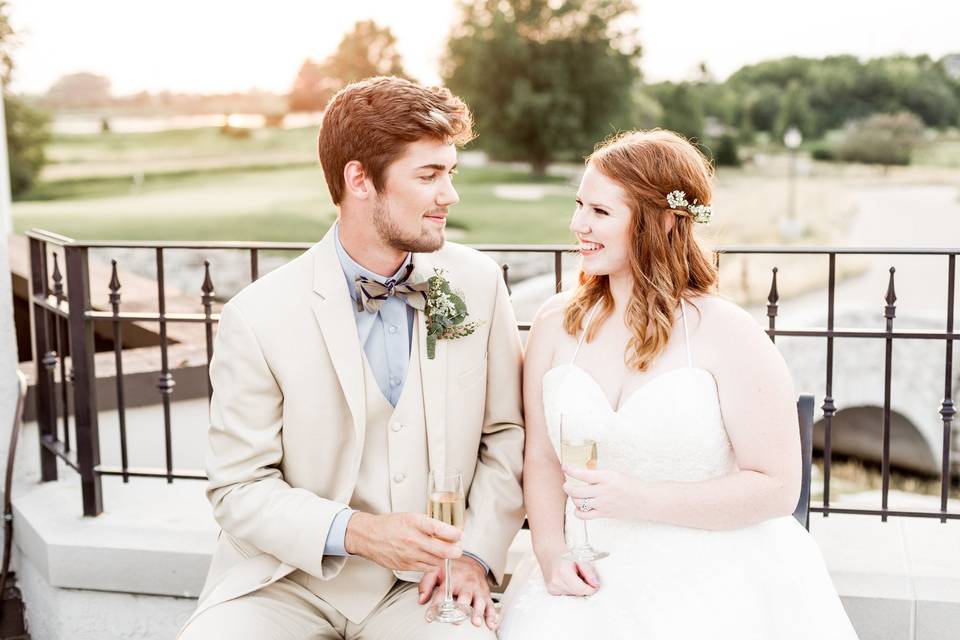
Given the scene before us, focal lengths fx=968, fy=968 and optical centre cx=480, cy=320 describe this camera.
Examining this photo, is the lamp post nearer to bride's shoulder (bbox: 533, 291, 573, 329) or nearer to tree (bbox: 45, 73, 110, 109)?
tree (bbox: 45, 73, 110, 109)

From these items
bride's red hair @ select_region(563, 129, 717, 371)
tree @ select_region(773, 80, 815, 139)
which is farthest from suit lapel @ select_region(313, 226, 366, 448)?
tree @ select_region(773, 80, 815, 139)

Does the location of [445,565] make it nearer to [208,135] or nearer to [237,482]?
[237,482]

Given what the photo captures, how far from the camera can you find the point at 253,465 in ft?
7.79

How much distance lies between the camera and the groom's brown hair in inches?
92.4

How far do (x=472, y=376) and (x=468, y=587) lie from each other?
0.53 meters

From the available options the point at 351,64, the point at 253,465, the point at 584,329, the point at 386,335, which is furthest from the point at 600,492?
the point at 351,64

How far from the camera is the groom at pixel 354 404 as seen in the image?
2346mm

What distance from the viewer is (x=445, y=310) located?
8.00 feet

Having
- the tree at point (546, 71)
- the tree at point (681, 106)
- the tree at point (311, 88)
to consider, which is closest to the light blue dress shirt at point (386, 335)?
the tree at point (311, 88)

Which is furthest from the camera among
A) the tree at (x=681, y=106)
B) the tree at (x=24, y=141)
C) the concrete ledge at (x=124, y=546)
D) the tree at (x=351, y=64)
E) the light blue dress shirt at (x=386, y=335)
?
the tree at (x=681, y=106)

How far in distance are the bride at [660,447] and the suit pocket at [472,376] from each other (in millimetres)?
131

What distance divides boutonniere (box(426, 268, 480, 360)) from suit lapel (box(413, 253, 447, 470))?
2 centimetres

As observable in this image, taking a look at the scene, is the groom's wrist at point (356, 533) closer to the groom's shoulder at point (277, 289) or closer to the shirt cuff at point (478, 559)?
the shirt cuff at point (478, 559)

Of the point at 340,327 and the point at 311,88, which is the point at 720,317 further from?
the point at 311,88
